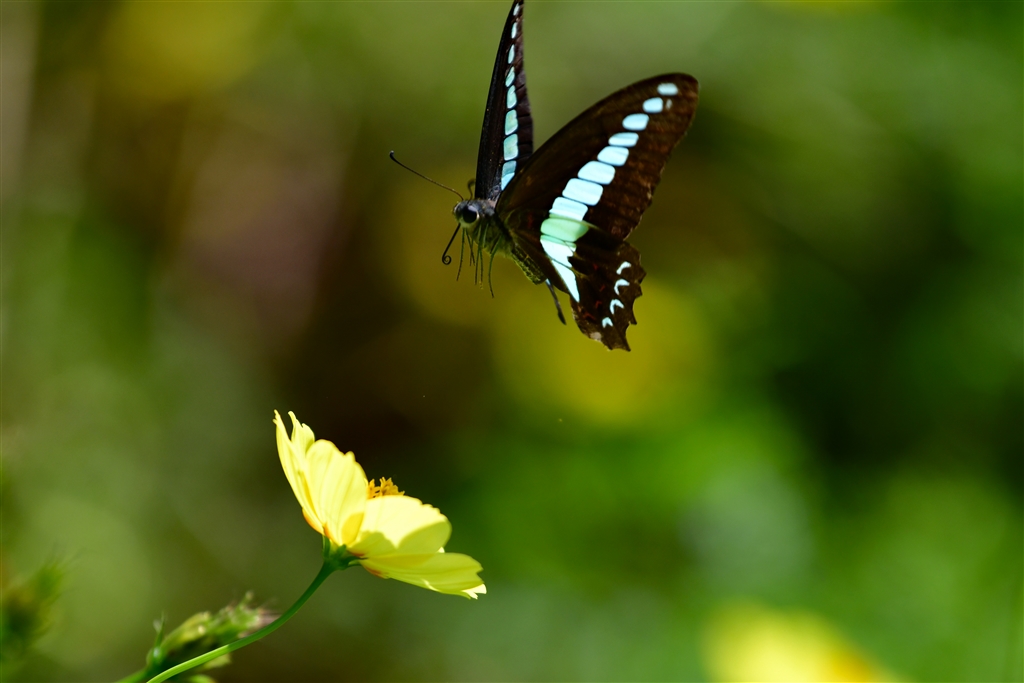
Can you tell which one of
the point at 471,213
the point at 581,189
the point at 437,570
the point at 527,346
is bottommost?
the point at 437,570

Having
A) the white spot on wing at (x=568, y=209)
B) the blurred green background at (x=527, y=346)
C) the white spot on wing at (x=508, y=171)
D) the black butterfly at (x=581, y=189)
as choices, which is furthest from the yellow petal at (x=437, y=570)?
the blurred green background at (x=527, y=346)

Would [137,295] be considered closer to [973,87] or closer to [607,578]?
[607,578]

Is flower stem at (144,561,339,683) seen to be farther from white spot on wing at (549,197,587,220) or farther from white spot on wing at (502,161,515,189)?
white spot on wing at (502,161,515,189)

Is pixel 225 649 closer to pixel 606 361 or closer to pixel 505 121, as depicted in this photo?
pixel 505 121

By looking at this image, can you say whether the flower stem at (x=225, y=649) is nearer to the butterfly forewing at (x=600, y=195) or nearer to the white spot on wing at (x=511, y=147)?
the butterfly forewing at (x=600, y=195)

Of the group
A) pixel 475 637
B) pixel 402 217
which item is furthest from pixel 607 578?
pixel 402 217

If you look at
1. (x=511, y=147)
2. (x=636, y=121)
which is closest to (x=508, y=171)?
(x=511, y=147)
